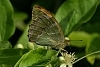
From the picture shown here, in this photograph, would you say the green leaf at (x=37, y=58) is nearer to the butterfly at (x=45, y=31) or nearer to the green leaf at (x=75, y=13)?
the butterfly at (x=45, y=31)

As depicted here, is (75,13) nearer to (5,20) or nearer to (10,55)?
(5,20)

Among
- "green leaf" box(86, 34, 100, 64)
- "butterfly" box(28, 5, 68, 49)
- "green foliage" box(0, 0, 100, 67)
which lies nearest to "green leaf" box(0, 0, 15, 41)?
"green foliage" box(0, 0, 100, 67)

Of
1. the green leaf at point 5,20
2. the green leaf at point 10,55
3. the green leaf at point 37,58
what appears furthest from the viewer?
the green leaf at point 5,20

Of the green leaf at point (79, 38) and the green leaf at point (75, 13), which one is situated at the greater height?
the green leaf at point (75, 13)

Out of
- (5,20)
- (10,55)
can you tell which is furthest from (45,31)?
(10,55)

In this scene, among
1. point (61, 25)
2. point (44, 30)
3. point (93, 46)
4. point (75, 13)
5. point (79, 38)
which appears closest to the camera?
point (44, 30)

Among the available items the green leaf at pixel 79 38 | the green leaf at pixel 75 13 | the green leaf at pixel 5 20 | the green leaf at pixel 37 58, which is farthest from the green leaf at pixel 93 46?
the green leaf at pixel 37 58
